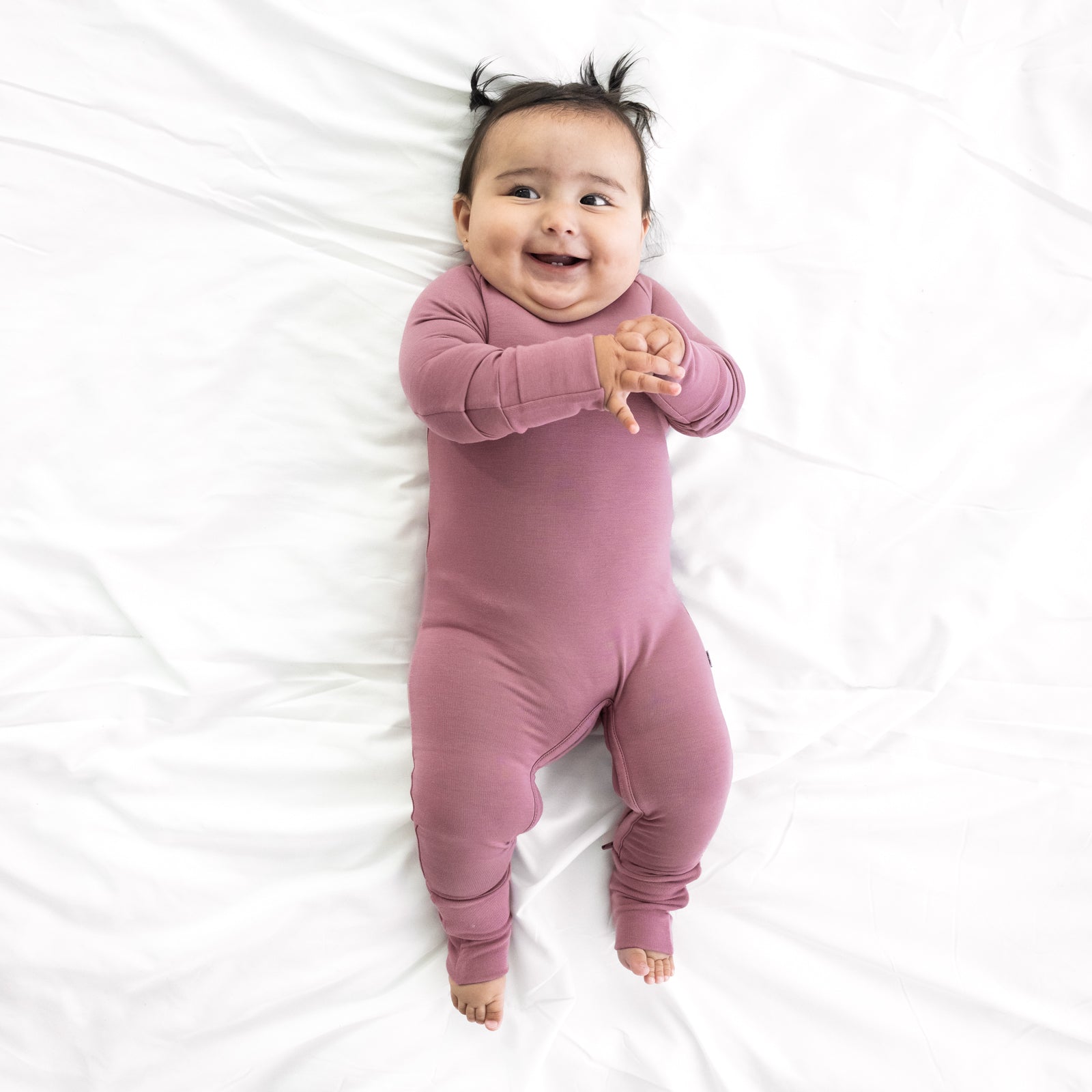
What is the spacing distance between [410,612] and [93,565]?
41 cm

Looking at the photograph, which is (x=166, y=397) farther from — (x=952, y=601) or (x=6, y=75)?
(x=952, y=601)

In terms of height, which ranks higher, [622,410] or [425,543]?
[622,410]

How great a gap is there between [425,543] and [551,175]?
19.9 inches

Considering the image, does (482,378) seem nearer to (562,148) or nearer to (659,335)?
(659,335)

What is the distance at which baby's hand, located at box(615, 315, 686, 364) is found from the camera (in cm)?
102

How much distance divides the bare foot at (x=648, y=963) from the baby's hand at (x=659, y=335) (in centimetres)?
73

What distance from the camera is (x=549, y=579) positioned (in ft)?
3.70

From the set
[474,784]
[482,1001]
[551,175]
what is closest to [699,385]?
[551,175]

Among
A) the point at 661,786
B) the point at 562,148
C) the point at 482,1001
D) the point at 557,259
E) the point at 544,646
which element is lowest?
the point at 482,1001

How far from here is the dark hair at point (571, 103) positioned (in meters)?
1.15

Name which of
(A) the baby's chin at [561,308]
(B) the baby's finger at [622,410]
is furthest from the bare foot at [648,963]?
(A) the baby's chin at [561,308]

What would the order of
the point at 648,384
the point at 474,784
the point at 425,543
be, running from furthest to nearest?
the point at 425,543 → the point at 474,784 → the point at 648,384

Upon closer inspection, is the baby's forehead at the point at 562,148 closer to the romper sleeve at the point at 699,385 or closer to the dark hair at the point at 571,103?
the dark hair at the point at 571,103

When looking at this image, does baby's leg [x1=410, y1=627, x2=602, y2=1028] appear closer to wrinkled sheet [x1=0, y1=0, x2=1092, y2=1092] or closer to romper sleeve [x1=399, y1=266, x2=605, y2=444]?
wrinkled sheet [x1=0, y1=0, x2=1092, y2=1092]
